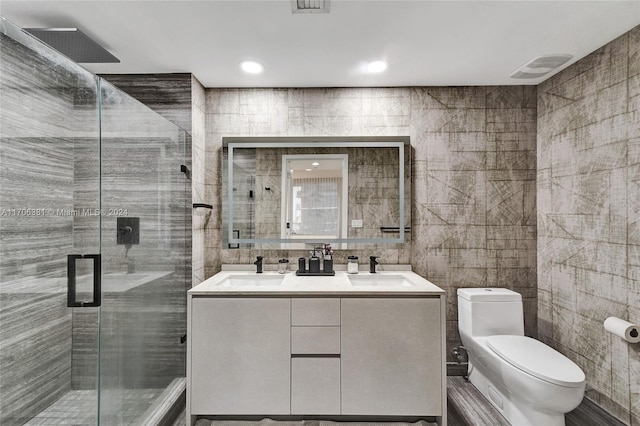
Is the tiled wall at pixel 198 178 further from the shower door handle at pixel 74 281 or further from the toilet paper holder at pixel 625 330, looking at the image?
the toilet paper holder at pixel 625 330

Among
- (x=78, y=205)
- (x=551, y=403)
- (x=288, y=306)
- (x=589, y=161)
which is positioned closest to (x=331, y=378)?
(x=288, y=306)

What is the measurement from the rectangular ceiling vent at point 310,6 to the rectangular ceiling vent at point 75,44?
3.68 feet

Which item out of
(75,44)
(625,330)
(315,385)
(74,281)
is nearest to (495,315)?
(625,330)

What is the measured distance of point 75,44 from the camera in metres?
1.77

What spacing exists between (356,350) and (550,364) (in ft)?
3.33

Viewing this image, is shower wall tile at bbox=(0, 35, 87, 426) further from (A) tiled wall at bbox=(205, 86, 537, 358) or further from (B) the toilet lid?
(B) the toilet lid

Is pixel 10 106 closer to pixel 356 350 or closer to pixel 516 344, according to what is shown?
pixel 356 350

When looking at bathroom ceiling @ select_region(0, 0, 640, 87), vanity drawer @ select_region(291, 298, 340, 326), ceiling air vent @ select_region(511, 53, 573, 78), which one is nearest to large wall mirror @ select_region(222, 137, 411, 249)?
bathroom ceiling @ select_region(0, 0, 640, 87)

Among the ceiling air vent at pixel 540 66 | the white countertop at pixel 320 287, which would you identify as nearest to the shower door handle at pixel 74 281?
the white countertop at pixel 320 287

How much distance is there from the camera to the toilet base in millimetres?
1683

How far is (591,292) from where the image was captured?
1940mm

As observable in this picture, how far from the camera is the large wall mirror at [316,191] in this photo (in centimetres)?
241

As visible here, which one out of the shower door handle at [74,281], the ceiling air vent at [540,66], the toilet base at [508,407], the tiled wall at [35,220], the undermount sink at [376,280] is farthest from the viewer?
the undermount sink at [376,280]

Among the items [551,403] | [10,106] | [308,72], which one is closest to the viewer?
[10,106]
